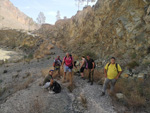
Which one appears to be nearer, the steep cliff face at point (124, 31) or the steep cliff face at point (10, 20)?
the steep cliff face at point (124, 31)

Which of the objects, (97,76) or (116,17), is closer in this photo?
(97,76)

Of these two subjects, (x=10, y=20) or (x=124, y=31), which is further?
(x=10, y=20)

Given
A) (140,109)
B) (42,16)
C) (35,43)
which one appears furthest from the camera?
(42,16)

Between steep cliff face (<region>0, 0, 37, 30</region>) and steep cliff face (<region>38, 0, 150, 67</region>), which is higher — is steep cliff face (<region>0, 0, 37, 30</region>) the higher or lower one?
the higher one

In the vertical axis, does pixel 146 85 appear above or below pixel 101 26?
below

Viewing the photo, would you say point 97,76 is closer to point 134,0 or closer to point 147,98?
point 147,98

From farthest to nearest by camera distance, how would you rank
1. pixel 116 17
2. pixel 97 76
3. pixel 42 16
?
pixel 42 16, pixel 116 17, pixel 97 76

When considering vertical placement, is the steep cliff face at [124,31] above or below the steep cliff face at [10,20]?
below

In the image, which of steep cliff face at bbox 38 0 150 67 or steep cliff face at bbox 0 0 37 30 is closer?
steep cliff face at bbox 38 0 150 67

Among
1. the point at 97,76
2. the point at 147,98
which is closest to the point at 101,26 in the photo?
the point at 97,76

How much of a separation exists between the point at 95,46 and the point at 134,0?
6.73m

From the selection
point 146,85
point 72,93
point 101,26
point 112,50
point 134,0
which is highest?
point 134,0

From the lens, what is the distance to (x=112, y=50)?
11.5 meters

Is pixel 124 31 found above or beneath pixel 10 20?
beneath
